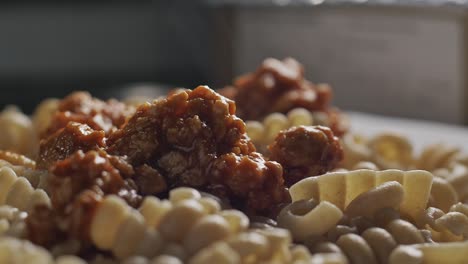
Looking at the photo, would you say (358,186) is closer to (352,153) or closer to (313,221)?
(313,221)

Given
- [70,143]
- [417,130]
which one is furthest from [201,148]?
[417,130]

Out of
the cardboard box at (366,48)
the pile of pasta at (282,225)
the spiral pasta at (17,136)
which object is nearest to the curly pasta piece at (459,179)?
the pile of pasta at (282,225)

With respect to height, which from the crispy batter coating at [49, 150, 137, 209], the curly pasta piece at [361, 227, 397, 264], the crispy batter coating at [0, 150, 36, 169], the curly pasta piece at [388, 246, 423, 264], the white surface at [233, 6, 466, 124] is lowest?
the white surface at [233, 6, 466, 124]

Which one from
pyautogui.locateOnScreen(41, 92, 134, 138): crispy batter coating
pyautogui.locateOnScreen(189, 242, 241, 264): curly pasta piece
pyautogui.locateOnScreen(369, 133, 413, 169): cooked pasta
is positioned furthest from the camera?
pyautogui.locateOnScreen(369, 133, 413, 169): cooked pasta

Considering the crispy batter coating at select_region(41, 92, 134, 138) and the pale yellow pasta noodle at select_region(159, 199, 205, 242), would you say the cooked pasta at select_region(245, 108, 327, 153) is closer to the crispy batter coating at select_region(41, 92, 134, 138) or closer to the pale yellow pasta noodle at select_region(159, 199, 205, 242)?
the crispy batter coating at select_region(41, 92, 134, 138)

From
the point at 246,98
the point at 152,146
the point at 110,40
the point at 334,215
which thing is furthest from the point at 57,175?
the point at 110,40

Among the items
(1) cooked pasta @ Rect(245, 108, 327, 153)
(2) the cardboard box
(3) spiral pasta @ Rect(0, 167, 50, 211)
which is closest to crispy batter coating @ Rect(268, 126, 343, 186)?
(1) cooked pasta @ Rect(245, 108, 327, 153)
